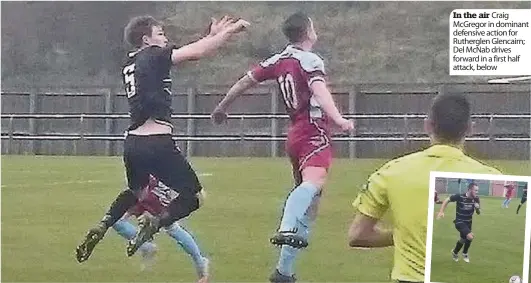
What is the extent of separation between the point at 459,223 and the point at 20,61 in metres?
1.74

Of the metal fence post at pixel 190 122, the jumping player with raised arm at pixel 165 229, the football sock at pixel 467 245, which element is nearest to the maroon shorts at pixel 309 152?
the metal fence post at pixel 190 122

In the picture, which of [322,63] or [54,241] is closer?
[322,63]

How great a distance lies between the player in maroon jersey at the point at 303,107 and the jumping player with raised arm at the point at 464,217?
0.47 meters

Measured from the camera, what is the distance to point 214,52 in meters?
3.91

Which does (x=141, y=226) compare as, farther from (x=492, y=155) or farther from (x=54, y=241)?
(x=492, y=155)

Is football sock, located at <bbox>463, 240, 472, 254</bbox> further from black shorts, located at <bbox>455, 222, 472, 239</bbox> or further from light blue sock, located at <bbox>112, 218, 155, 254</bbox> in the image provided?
light blue sock, located at <bbox>112, 218, 155, 254</bbox>

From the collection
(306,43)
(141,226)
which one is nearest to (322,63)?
(306,43)

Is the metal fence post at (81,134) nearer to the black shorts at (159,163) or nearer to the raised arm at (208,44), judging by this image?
the black shorts at (159,163)

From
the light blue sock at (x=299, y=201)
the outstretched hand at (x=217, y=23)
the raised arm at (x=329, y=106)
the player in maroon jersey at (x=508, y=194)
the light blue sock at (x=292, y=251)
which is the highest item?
the outstretched hand at (x=217, y=23)

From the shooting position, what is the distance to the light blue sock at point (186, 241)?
4.00m

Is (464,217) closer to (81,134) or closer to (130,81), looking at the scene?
(130,81)

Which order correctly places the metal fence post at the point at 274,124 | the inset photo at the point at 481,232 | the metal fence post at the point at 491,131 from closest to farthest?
the inset photo at the point at 481,232 < the metal fence post at the point at 491,131 < the metal fence post at the point at 274,124

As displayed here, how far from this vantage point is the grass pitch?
391cm

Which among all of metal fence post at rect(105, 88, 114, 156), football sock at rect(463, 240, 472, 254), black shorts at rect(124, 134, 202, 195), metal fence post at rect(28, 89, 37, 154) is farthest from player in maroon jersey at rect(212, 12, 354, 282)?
metal fence post at rect(28, 89, 37, 154)
